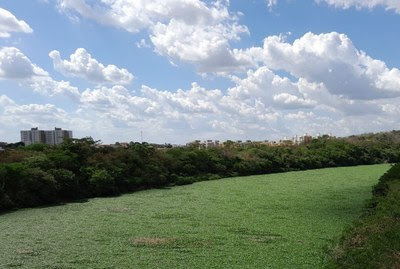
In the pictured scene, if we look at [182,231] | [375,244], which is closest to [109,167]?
[182,231]

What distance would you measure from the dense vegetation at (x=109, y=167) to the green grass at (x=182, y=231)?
0.96 metres

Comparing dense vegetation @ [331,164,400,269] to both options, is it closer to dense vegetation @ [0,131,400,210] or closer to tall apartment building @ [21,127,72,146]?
dense vegetation @ [0,131,400,210]

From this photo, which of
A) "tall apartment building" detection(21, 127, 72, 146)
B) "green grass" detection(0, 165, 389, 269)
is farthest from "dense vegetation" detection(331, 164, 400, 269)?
"tall apartment building" detection(21, 127, 72, 146)

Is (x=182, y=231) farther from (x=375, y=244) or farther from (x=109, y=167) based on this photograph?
(x=109, y=167)

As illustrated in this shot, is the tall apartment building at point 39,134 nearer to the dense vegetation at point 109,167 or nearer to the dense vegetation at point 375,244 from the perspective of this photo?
the dense vegetation at point 109,167

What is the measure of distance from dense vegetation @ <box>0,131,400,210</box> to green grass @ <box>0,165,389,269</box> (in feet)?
3.14

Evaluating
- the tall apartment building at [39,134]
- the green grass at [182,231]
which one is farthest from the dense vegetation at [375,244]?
the tall apartment building at [39,134]

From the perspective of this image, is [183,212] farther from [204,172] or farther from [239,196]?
[204,172]

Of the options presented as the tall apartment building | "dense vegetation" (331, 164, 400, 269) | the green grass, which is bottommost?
the green grass

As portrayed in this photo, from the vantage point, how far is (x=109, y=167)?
52.5ft

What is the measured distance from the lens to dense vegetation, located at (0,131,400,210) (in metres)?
12.5

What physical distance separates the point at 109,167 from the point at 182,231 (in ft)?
26.7

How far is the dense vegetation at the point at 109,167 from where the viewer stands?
1252cm

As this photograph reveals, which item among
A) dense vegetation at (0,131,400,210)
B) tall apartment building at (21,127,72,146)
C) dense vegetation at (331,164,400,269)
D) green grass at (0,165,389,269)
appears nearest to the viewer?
dense vegetation at (331,164,400,269)
